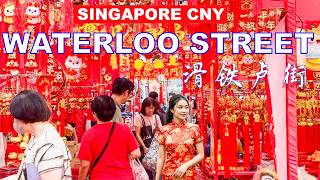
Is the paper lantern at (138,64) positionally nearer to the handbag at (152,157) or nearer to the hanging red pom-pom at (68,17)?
the hanging red pom-pom at (68,17)

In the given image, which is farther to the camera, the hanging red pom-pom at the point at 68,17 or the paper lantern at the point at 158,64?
the paper lantern at the point at 158,64

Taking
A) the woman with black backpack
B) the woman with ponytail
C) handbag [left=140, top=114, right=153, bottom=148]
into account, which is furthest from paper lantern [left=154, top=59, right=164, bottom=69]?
the woman with ponytail

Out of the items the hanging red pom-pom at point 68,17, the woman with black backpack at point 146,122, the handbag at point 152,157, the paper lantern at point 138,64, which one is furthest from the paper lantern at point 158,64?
the handbag at point 152,157

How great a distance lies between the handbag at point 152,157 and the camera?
19.7ft

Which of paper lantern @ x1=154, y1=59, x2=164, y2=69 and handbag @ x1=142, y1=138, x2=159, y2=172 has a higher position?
paper lantern @ x1=154, y1=59, x2=164, y2=69

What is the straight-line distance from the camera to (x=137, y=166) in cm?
520

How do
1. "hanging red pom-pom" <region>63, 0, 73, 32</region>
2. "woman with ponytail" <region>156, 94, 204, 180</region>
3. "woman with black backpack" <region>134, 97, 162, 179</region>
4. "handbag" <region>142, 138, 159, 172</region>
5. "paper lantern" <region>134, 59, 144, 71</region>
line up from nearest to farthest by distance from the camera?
"woman with ponytail" <region>156, 94, 204, 180</region>, "handbag" <region>142, 138, 159, 172</region>, "woman with black backpack" <region>134, 97, 162, 179</region>, "hanging red pom-pom" <region>63, 0, 73, 32</region>, "paper lantern" <region>134, 59, 144, 71</region>

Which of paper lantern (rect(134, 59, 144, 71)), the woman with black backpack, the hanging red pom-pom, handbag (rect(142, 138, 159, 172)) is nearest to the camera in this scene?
handbag (rect(142, 138, 159, 172))

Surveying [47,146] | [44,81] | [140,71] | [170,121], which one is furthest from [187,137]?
[140,71]

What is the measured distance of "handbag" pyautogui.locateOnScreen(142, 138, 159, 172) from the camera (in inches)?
236

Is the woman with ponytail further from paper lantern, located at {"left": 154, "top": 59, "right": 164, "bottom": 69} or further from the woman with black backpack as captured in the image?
paper lantern, located at {"left": 154, "top": 59, "right": 164, "bottom": 69}

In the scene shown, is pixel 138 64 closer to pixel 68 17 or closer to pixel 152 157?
pixel 68 17

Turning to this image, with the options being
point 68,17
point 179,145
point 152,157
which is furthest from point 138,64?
point 179,145

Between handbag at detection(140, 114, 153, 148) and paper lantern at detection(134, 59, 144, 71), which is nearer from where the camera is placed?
handbag at detection(140, 114, 153, 148)
